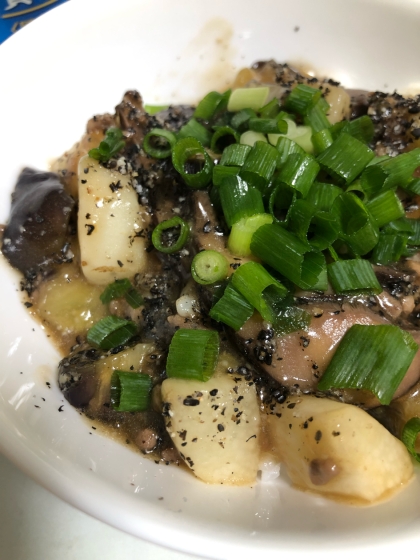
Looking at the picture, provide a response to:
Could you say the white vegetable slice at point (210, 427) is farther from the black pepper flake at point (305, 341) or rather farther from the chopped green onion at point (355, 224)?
the chopped green onion at point (355, 224)

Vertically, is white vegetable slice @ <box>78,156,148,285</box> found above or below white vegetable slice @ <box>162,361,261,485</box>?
above

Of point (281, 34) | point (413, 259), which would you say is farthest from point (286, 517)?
point (281, 34)

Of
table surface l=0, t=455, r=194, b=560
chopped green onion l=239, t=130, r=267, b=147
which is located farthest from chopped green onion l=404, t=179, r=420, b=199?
table surface l=0, t=455, r=194, b=560

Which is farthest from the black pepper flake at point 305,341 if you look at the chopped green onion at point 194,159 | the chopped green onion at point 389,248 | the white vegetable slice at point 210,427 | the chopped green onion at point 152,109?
the chopped green onion at point 152,109

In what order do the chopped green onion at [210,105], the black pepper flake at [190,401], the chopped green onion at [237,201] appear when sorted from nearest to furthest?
1. the black pepper flake at [190,401]
2. the chopped green onion at [237,201]
3. the chopped green onion at [210,105]

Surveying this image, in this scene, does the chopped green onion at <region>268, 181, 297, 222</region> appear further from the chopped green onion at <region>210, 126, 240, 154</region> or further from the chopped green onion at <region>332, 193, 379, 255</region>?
the chopped green onion at <region>210, 126, 240, 154</region>

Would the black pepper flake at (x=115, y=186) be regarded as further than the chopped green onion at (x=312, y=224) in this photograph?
Yes

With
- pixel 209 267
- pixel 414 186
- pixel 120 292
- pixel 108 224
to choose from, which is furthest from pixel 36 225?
pixel 414 186
